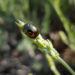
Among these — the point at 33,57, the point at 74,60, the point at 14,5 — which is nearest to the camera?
the point at 74,60

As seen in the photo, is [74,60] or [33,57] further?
[33,57]

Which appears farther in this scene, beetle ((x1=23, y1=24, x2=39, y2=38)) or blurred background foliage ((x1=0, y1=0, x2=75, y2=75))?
blurred background foliage ((x1=0, y1=0, x2=75, y2=75))

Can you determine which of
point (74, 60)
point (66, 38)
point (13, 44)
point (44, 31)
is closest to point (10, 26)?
point (13, 44)

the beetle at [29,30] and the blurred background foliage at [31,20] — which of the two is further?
the blurred background foliage at [31,20]

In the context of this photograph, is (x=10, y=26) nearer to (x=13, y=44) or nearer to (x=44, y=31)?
Answer: (x=13, y=44)

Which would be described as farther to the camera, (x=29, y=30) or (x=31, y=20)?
(x=31, y=20)

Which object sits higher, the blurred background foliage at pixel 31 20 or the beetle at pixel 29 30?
the blurred background foliage at pixel 31 20

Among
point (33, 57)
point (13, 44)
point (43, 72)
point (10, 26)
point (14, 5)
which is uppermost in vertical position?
point (14, 5)

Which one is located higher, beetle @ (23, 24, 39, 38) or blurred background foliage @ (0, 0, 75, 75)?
blurred background foliage @ (0, 0, 75, 75)
